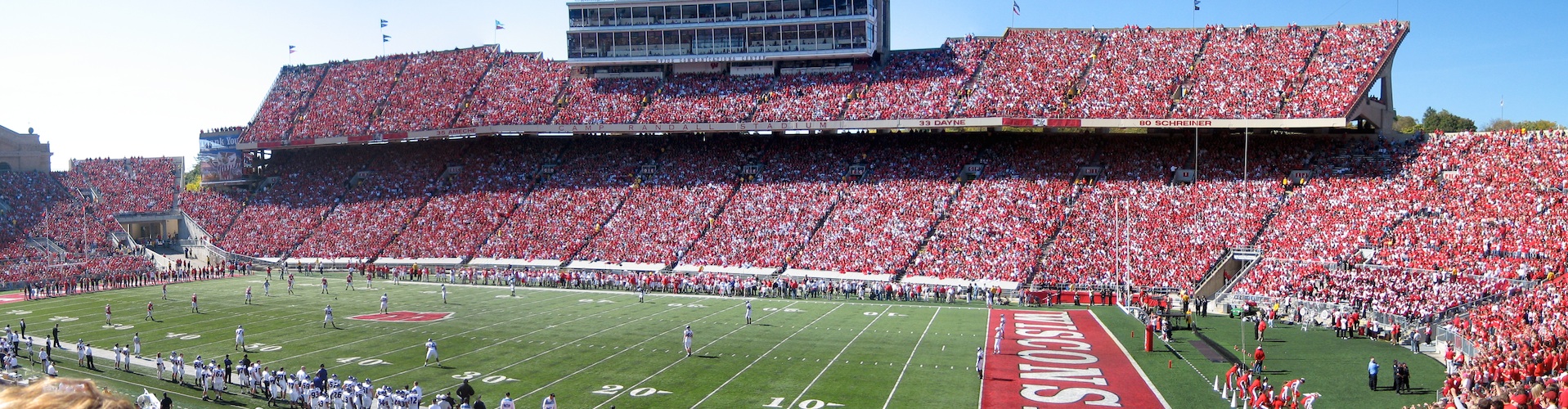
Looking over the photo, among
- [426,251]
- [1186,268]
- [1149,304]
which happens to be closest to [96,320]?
[426,251]

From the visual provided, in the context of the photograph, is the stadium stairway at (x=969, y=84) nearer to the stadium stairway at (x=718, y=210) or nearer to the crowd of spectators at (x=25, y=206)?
the stadium stairway at (x=718, y=210)

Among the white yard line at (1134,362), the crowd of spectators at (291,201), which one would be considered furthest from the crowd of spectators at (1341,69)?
the crowd of spectators at (291,201)

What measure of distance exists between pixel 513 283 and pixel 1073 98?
29185 mm

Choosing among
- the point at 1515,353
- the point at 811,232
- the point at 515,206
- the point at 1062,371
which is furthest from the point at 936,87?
the point at 1515,353

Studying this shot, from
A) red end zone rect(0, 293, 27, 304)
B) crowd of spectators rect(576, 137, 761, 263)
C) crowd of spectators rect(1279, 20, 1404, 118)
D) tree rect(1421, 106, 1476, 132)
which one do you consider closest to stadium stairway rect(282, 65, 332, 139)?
red end zone rect(0, 293, 27, 304)

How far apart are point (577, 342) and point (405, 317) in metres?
9.46

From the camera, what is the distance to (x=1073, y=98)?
51.0 meters

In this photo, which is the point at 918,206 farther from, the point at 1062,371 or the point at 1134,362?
the point at 1062,371

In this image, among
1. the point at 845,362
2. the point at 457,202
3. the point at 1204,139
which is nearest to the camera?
the point at 845,362

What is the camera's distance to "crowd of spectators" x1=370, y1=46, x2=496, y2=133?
62.6 m

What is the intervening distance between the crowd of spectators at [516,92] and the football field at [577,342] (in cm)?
1927

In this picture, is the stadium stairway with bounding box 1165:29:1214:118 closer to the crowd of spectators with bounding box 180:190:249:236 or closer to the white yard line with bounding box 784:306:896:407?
the white yard line with bounding box 784:306:896:407

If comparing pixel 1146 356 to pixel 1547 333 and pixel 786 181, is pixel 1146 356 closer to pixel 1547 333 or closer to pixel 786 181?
pixel 1547 333

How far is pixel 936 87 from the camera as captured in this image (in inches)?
2168
